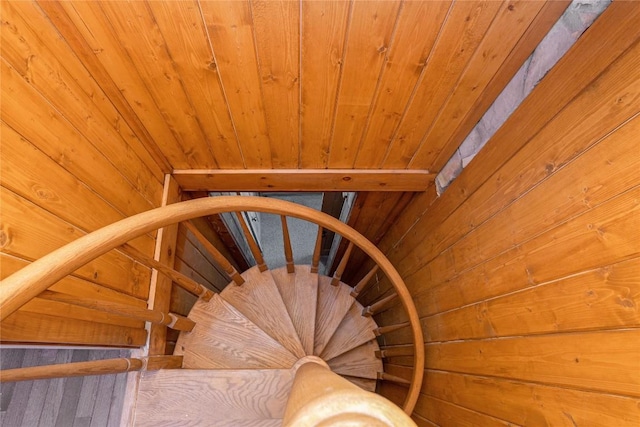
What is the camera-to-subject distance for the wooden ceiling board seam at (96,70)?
3.71 feet

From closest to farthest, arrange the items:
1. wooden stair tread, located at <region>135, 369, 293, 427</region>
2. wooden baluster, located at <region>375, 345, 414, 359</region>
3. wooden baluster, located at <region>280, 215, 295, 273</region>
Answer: wooden stair tread, located at <region>135, 369, 293, 427</region>, wooden baluster, located at <region>280, 215, 295, 273</region>, wooden baluster, located at <region>375, 345, 414, 359</region>

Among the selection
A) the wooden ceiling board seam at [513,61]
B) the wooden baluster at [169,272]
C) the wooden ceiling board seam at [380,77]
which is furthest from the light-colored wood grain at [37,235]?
the wooden ceiling board seam at [513,61]

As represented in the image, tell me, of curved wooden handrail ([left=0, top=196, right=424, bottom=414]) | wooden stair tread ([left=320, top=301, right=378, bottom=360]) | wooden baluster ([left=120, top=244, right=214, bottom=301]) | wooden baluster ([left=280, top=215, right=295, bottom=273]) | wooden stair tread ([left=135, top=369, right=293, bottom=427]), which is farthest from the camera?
wooden stair tread ([left=320, top=301, right=378, bottom=360])

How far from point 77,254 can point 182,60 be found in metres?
0.75

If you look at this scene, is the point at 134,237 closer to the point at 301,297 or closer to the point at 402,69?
the point at 402,69

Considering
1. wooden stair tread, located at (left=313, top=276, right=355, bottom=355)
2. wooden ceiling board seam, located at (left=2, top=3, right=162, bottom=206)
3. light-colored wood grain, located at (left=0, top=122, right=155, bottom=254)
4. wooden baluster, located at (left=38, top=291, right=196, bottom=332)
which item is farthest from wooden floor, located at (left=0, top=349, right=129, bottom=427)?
wooden stair tread, located at (left=313, top=276, right=355, bottom=355)

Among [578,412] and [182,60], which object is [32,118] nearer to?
[182,60]

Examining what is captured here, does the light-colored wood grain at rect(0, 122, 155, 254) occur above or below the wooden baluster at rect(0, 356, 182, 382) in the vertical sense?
above

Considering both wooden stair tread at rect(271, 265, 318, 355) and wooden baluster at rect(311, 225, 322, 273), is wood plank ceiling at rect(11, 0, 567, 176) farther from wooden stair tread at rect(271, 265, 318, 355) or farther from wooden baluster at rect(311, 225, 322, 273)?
wooden stair tread at rect(271, 265, 318, 355)

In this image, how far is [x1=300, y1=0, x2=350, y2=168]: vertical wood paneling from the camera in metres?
1.13

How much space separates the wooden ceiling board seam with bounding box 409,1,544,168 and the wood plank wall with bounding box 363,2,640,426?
175 millimetres

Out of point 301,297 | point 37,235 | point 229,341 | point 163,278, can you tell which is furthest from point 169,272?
point 301,297

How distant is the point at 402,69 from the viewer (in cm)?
137

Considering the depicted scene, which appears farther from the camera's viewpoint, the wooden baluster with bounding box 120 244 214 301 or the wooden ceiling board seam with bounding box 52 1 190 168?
the wooden baluster with bounding box 120 244 214 301
